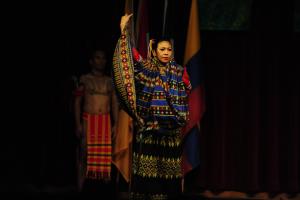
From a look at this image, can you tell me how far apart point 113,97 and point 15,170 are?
1316 millimetres

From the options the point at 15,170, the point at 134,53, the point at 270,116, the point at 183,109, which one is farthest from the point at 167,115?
the point at 15,170

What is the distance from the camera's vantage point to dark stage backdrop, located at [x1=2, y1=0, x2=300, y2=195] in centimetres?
522

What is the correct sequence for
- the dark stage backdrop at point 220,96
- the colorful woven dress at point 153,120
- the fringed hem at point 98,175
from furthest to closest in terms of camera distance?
the dark stage backdrop at point 220,96 → the fringed hem at point 98,175 → the colorful woven dress at point 153,120

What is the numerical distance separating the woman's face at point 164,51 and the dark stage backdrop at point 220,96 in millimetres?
1341

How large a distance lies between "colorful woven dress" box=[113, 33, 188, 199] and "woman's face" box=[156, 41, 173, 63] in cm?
5

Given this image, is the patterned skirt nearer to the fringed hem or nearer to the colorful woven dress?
the colorful woven dress

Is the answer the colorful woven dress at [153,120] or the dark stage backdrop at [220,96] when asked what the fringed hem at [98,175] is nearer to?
the dark stage backdrop at [220,96]

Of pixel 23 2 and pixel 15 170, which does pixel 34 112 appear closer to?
pixel 15 170

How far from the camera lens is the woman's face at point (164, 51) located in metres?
3.94

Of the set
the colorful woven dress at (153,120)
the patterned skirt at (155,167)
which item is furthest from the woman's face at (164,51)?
the patterned skirt at (155,167)

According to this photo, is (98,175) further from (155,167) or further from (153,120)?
(153,120)

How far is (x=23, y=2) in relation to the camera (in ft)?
17.2

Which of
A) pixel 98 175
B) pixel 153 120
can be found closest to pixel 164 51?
pixel 153 120

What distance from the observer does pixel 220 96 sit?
208 inches
